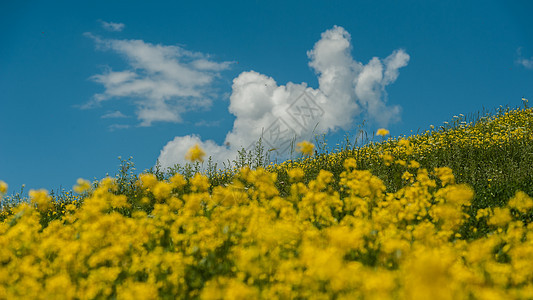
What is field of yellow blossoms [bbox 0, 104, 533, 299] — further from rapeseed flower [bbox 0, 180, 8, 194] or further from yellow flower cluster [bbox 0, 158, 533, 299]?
rapeseed flower [bbox 0, 180, 8, 194]

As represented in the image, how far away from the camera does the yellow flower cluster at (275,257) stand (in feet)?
8.43

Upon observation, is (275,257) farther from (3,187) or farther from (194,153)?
(3,187)

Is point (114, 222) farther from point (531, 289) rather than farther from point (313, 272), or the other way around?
point (531, 289)

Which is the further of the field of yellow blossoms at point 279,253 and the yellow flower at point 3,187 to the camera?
the yellow flower at point 3,187

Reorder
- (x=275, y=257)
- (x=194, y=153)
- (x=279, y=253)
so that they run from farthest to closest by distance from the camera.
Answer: (x=194, y=153)
(x=279, y=253)
(x=275, y=257)

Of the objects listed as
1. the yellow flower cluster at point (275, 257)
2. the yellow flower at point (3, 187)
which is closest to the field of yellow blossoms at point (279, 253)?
the yellow flower cluster at point (275, 257)

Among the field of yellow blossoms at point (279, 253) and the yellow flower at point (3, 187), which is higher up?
the yellow flower at point (3, 187)

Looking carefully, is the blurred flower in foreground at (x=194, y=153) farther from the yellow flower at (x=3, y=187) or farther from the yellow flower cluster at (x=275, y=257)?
A: the yellow flower at (x=3, y=187)

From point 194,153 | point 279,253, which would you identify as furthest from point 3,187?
point 279,253

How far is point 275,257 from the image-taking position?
11.1ft

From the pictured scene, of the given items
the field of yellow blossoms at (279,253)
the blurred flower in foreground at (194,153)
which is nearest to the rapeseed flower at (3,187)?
the field of yellow blossoms at (279,253)

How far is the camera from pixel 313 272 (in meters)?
2.71

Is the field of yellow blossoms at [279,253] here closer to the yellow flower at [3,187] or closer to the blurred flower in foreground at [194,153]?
the blurred flower in foreground at [194,153]

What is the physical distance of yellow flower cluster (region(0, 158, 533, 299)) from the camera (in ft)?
8.43
